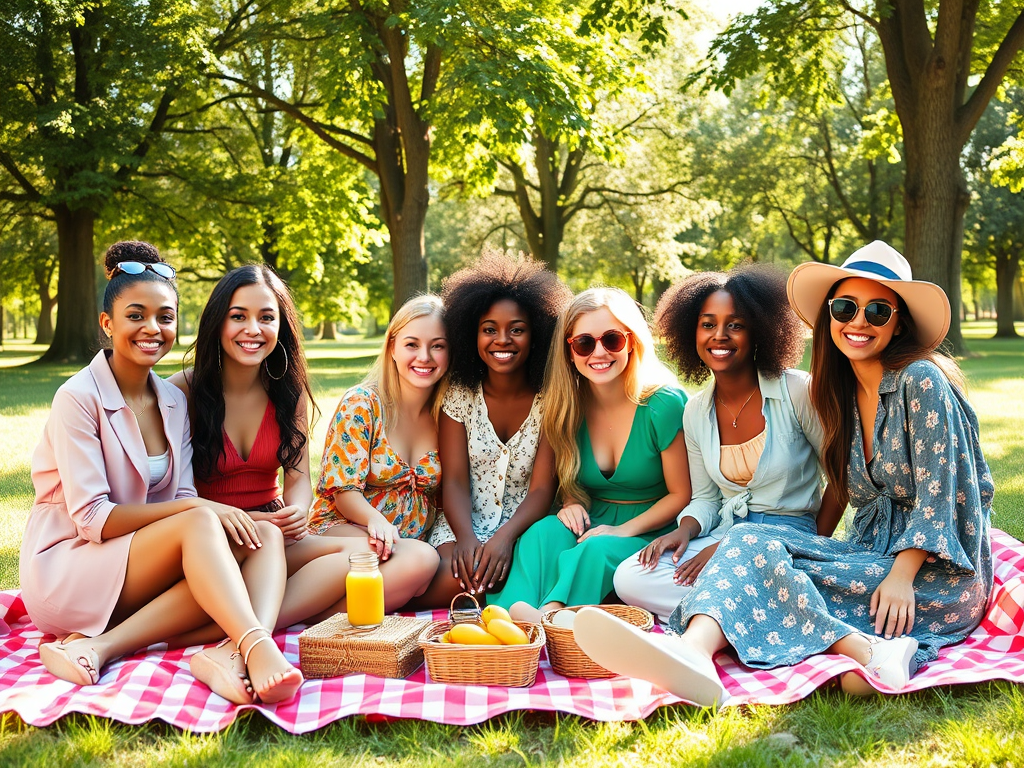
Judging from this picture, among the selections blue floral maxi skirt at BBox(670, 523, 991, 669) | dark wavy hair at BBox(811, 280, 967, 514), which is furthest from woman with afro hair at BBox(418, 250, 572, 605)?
dark wavy hair at BBox(811, 280, 967, 514)

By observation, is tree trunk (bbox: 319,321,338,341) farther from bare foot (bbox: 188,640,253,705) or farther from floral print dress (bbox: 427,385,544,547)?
bare foot (bbox: 188,640,253,705)

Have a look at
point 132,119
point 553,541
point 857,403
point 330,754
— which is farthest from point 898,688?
point 132,119

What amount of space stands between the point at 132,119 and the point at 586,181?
40.9ft

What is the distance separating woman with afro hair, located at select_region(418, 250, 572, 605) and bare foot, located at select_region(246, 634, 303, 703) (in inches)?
57.8

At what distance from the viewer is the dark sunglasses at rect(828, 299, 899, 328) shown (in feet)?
12.5

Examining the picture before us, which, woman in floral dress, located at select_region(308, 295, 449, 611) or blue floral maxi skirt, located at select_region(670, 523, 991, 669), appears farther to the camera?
woman in floral dress, located at select_region(308, 295, 449, 611)

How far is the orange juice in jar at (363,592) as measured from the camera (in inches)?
145

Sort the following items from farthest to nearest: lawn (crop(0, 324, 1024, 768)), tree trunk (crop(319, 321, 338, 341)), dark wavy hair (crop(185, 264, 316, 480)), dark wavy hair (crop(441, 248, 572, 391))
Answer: tree trunk (crop(319, 321, 338, 341)) < dark wavy hair (crop(441, 248, 572, 391)) < dark wavy hair (crop(185, 264, 316, 480)) < lawn (crop(0, 324, 1024, 768))

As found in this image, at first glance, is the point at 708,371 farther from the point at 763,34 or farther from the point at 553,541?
the point at 763,34

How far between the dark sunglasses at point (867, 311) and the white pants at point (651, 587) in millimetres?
1201

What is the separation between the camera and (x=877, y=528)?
395 centimetres

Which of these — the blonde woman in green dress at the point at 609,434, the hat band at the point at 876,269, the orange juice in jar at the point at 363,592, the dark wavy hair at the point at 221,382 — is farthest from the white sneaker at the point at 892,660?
the dark wavy hair at the point at 221,382

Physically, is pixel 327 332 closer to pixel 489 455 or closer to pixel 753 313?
pixel 489 455

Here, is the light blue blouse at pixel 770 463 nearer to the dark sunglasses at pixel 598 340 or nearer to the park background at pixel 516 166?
the dark sunglasses at pixel 598 340
